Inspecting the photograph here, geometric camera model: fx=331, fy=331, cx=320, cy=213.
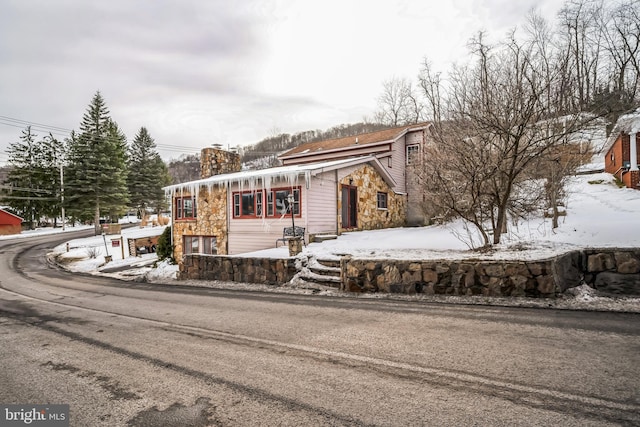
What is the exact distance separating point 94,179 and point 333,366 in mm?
39176

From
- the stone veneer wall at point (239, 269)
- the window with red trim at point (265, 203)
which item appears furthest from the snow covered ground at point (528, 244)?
the window with red trim at point (265, 203)

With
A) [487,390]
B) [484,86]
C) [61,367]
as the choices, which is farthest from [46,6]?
[487,390]

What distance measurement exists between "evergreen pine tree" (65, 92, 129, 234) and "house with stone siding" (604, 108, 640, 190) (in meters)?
40.6

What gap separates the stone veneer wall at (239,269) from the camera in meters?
9.61

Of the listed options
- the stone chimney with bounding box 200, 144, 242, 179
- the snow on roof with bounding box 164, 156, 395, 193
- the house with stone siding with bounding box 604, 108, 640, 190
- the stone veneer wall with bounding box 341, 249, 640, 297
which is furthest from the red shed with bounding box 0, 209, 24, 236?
the house with stone siding with bounding box 604, 108, 640, 190

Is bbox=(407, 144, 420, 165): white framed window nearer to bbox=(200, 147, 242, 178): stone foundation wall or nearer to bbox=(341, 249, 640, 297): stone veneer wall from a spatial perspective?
bbox=(200, 147, 242, 178): stone foundation wall

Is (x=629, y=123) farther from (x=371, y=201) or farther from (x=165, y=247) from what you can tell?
(x=165, y=247)

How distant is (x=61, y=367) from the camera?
Result: 3.88m

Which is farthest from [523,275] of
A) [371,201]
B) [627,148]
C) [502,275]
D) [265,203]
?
[627,148]

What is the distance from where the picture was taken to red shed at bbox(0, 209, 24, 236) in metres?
35.6

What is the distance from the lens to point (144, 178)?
47.2 metres

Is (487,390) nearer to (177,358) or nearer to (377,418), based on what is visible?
(377,418)

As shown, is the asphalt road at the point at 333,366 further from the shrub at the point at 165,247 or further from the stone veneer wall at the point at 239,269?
the shrub at the point at 165,247

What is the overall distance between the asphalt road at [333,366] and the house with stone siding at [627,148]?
42.7 feet
